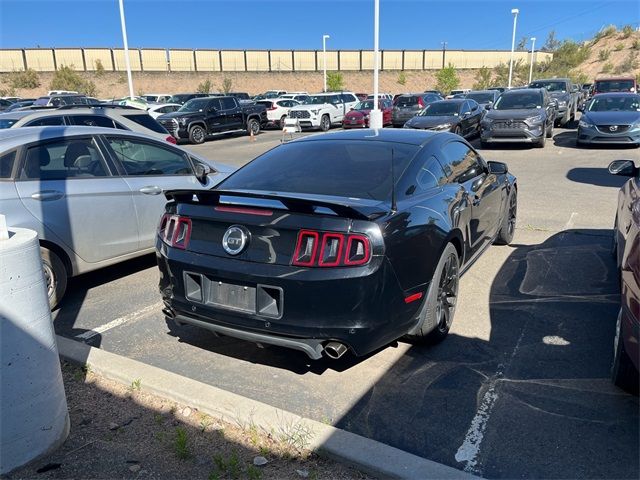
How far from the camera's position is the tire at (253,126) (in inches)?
971

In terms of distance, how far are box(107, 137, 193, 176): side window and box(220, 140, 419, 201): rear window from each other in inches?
70.2

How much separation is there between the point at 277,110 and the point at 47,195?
23.1 metres

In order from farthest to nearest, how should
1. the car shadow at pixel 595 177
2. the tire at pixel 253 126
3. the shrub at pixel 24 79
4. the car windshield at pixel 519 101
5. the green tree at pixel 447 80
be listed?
the green tree at pixel 447 80
the shrub at pixel 24 79
the tire at pixel 253 126
the car windshield at pixel 519 101
the car shadow at pixel 595 177

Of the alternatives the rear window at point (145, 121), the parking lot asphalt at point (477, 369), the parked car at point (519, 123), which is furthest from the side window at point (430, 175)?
the parked car at point (519, 123)

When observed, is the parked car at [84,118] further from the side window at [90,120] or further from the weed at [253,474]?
the weed at [253,474]

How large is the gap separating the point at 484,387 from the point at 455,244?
1.24 metres

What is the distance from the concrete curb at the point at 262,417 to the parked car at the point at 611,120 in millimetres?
14137

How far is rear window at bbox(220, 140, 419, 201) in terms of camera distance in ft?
12.6

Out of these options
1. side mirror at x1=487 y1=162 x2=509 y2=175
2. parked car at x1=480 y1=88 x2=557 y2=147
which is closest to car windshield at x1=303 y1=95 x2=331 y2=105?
parked car at x1=480 y1=88 x2=557 y2=147

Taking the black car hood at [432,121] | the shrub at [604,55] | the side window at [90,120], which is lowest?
the black car hood at [432,121]

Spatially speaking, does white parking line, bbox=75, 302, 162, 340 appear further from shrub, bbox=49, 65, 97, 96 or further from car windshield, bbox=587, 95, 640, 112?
shrub, bbox=49, 65, 97, 96

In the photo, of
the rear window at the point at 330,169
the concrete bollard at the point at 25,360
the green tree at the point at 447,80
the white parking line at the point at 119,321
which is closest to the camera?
the concrete bollard at the point at 25,360

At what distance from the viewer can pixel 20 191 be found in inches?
181

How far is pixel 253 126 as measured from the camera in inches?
995
